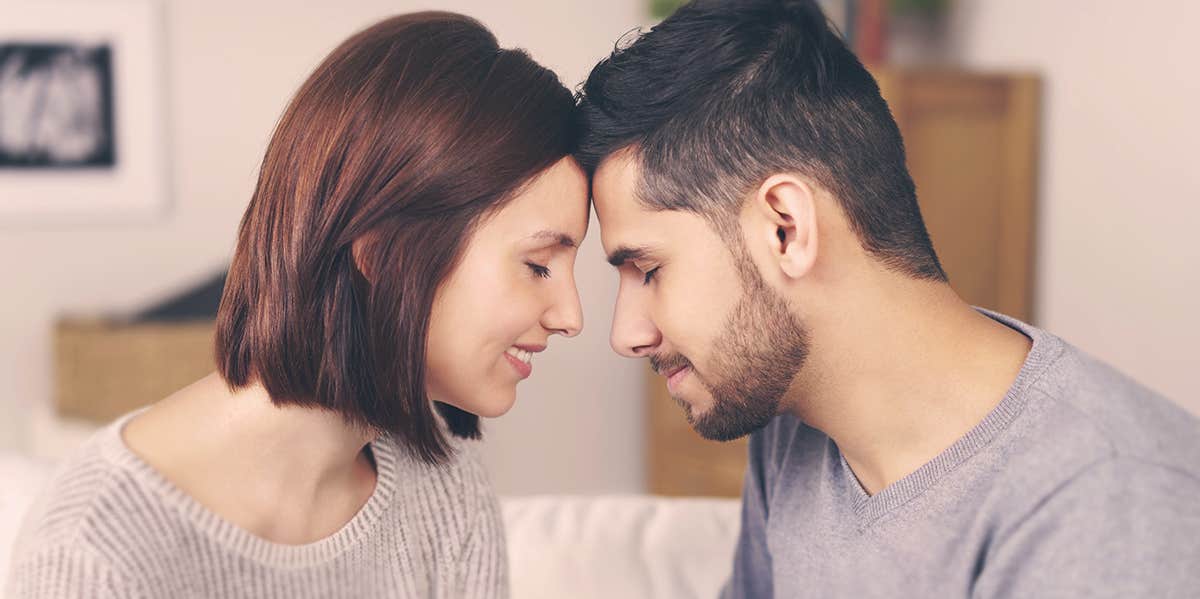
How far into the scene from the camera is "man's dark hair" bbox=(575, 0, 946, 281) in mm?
1250

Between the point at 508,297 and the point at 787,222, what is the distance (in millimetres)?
306

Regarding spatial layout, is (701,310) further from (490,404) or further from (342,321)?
(342,321)

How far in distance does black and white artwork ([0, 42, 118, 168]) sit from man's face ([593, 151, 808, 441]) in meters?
2.63

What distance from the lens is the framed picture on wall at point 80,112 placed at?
11.1ft

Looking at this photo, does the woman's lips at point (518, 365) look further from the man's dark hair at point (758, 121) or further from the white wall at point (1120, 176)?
the white wall at point (1120, 176)

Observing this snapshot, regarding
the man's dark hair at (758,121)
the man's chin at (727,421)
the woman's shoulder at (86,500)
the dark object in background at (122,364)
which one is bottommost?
the dark object in background at (122,364)

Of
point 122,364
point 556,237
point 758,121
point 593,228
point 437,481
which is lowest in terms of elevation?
point 122,364

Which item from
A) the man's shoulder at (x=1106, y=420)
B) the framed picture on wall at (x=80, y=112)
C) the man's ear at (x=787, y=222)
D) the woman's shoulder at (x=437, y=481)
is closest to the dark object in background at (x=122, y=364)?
the framed picture on wall at (x=80, y=112)

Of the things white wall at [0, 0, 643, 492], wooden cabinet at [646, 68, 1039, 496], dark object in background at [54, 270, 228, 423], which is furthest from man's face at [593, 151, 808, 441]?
white wall at [0, 0, 643, 492]

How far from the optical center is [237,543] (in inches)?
50.8

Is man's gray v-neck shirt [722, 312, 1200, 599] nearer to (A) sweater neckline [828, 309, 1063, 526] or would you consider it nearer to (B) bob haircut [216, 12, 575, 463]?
(A) sweater neckline [828, 309, 1063, 526]

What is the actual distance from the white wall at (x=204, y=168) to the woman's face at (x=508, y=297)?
2.22m

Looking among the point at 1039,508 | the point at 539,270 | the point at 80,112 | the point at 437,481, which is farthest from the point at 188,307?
the point at 1039,508

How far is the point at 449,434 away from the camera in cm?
154
